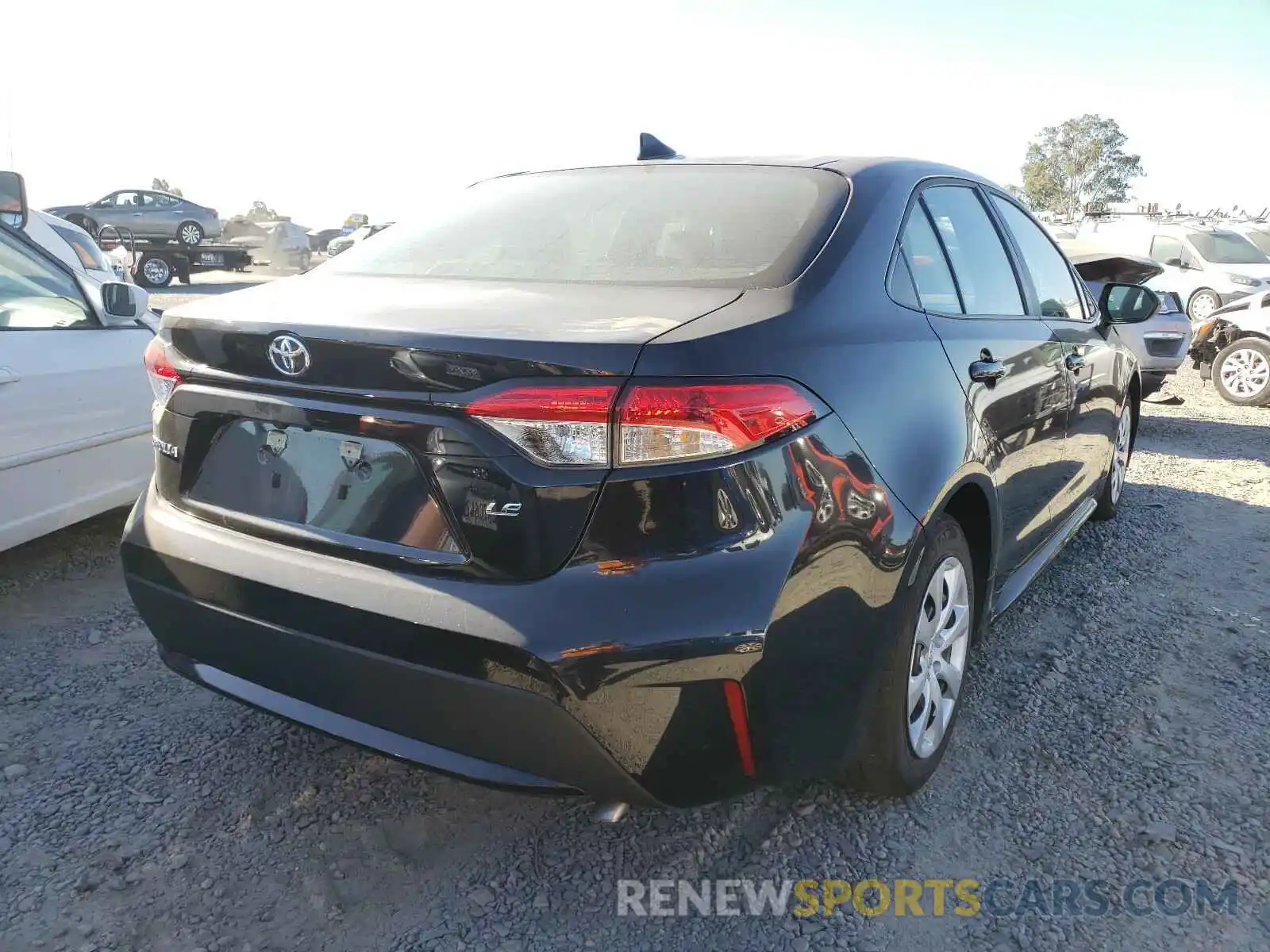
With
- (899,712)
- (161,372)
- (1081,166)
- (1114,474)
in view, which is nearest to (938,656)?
(899,712)

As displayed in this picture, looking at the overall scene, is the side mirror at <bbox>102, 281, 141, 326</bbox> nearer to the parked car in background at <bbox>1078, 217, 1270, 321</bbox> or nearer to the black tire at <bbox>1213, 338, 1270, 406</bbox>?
the black tire at <bbox>1213, 338, 1270, 406</bbox>

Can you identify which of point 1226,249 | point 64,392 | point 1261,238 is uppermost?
point 64,392

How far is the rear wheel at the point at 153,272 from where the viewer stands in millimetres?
22562

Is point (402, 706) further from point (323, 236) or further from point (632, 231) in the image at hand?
point (323, 236)

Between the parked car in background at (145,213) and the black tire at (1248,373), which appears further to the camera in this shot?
the parked car in background at (145,213)

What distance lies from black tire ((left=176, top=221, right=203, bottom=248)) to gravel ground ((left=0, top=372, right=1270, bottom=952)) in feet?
74.1

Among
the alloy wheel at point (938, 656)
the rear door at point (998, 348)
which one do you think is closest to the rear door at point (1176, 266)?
the rear door at point (998, 348)

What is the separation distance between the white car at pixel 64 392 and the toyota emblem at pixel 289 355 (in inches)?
79.2

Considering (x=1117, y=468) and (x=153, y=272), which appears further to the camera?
(x=153, y=272)

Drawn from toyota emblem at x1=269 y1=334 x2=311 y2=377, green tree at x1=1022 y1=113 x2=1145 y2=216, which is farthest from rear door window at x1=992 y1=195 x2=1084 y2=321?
green tree at x1=1022 y1=113 x2=1145 y2=216

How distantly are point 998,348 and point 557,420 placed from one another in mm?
1575

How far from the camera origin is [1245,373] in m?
9.37

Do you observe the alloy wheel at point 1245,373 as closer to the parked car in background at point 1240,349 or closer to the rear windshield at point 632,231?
the parked car in background at point 1240,349

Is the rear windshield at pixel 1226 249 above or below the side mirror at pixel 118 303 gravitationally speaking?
below
